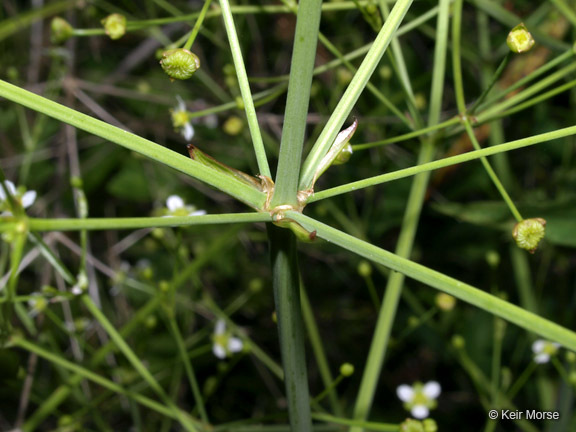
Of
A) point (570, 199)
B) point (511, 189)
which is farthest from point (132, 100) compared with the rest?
point (570, 199)

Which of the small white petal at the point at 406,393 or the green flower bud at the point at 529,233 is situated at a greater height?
the small white petal at the point at 406,393

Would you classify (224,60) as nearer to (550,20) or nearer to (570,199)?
(550,20)

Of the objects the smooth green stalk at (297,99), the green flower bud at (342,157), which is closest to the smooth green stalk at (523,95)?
the green flower bud at (342,157)

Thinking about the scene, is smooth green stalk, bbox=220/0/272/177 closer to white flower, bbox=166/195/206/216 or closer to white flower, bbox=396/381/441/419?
white flower, bbox=166/195/206/216

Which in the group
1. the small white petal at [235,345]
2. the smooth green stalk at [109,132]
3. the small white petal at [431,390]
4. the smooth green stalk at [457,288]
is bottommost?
the smooth green stalk at [457,288]

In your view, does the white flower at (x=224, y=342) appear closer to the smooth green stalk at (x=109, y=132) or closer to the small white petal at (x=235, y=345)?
the small white petal at (x=235, y=345)

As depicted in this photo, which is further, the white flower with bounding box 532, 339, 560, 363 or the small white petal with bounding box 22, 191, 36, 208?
the white flower with bounding box 532, 339, 560, 363

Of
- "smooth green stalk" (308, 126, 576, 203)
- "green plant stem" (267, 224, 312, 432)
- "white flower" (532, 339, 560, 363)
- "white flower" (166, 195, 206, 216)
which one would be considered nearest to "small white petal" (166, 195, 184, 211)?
"white flower" (166, 195, 206, 216)

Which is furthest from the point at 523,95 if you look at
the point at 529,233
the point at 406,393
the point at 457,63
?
the point at 406,393

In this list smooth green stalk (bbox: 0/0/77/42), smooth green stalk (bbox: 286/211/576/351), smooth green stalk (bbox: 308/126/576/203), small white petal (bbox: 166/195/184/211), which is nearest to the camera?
smooth green stalk (bbox: 286/211/576/351)
